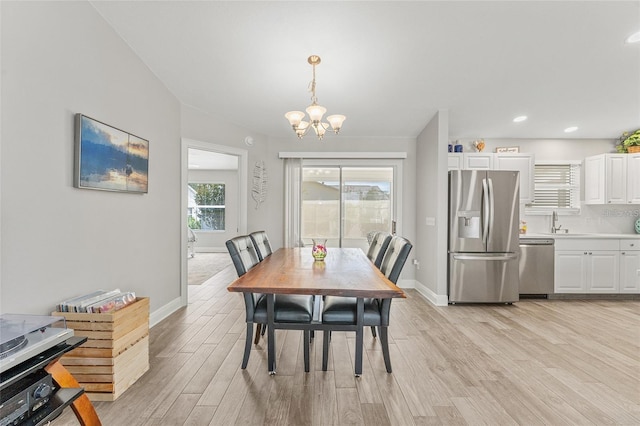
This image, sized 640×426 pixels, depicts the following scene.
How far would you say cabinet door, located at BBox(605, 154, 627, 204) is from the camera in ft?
14.1

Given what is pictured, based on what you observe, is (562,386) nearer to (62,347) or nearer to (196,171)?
(62,347)

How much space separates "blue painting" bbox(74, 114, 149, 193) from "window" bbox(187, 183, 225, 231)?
608 cm

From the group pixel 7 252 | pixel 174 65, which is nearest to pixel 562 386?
pixel 7 252

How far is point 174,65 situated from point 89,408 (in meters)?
2.84

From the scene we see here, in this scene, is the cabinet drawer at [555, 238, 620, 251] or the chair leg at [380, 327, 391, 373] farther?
the cabinet drawer at [555, 238, 620, 251]

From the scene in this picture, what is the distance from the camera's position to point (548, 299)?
4117 millimetres

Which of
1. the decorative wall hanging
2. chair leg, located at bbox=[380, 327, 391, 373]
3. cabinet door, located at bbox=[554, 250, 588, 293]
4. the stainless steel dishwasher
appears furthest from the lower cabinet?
the decorative wall hanging

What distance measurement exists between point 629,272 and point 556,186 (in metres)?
1.49

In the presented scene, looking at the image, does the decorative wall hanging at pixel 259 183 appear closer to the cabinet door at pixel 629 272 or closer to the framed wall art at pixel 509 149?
the framed wall art at pixel 509 149

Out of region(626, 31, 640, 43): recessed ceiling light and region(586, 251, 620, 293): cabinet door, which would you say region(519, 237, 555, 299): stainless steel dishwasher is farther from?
region(626, 31, 640, 43): recessed ceiling light

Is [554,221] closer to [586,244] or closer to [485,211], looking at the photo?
Result: [586,244]

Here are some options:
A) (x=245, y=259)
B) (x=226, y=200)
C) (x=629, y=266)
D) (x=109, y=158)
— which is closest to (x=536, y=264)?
(x=629, y=266)

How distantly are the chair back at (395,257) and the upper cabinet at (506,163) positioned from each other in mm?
2604

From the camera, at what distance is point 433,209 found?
3.99 meters
